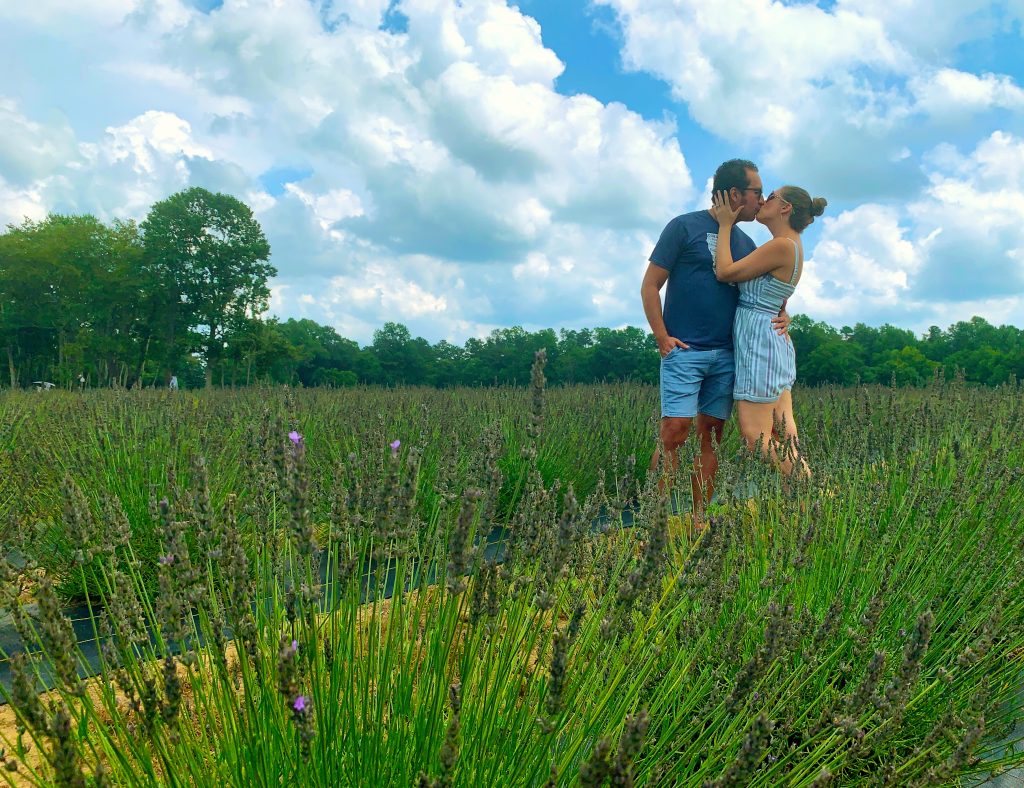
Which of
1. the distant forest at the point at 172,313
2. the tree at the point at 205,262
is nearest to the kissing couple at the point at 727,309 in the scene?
the distant forest at the point at 172,313

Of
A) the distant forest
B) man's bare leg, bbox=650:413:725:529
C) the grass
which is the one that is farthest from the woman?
the distant forest

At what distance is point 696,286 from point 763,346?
521mm

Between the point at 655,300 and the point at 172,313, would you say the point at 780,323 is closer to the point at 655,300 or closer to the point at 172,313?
the point at 655,300

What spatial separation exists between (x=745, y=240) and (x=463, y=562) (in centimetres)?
345

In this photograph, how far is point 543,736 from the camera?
3.86 feet

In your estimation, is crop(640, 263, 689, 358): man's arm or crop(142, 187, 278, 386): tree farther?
crop(142, 187, 278, 386): tree

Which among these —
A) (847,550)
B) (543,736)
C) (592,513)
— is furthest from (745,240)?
(543,736)

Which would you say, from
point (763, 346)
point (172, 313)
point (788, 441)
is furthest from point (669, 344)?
point (172, 313)

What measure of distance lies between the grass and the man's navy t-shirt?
1.02 m

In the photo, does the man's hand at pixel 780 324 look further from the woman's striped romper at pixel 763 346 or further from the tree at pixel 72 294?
the tree at pixel 72 294

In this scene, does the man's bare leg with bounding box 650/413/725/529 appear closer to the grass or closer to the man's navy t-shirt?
the man's navy t-shirt

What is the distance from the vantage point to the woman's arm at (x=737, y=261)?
3383 mm

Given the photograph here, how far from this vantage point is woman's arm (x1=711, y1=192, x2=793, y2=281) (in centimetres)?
338

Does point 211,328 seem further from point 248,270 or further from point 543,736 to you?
point 543,736
